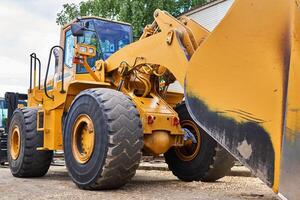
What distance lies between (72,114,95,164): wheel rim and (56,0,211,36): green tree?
12.2 metres

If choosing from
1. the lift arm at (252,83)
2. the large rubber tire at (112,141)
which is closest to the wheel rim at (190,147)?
the large rubber tire at (112,141)

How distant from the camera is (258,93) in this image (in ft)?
13.0

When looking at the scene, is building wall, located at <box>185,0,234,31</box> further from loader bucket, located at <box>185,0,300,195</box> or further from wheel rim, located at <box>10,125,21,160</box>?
loader bucket, located at <box>185,0,300,195</box>

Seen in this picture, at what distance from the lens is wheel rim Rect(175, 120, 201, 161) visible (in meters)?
7.22

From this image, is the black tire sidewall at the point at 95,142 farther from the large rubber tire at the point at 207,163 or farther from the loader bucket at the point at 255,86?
the large rubber tire at the point at 207,163

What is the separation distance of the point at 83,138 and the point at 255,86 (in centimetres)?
304

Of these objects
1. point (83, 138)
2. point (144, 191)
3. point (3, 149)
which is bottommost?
point (3, 149)

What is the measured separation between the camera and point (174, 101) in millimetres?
7832

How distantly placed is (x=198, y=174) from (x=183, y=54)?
2.27 metres

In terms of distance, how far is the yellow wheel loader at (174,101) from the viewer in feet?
12.5

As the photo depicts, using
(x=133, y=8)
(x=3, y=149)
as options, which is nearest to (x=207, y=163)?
(x=3, y=149)

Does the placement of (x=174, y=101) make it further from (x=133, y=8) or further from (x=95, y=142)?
(x=133, y=8)

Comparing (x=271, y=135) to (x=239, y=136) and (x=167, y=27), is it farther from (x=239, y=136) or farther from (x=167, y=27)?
(x=167, y=27)

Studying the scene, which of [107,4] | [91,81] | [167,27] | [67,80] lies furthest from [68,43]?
[107,4]
